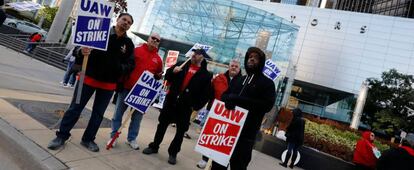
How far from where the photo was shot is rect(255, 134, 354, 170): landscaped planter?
11.5m

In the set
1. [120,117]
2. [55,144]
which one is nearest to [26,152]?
[55,144]

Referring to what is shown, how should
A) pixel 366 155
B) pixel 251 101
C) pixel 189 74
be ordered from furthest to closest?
pixel 366 155 < pixel 189 74 < pixel 251 101

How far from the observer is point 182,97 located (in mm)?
6031

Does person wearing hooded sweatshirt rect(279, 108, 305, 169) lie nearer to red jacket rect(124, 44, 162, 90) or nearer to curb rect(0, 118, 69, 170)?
red jacket rect(124, 44, 162, 90)

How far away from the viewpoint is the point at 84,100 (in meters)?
5.02

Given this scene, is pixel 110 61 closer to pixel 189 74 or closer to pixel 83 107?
pixel 83 107

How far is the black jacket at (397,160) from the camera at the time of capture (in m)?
5.86

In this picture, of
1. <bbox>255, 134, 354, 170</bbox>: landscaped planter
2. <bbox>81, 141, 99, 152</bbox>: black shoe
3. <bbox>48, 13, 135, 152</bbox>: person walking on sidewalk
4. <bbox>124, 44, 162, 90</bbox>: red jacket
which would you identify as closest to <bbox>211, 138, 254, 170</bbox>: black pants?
<bbox>48, 13, 135, 152</bbox>: person walking on sidewalk

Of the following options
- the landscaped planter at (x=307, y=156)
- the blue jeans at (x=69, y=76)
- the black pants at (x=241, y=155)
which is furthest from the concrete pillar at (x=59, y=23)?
the black pants at (x=241, y=155)

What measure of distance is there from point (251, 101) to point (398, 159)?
3.28 m

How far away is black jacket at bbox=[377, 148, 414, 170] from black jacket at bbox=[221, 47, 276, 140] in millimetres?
2952

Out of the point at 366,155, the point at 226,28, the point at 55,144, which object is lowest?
the point at 55,144

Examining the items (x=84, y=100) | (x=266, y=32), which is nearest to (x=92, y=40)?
(x=84, y=100)

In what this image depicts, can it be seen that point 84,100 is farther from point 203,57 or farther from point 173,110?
point 203,57
